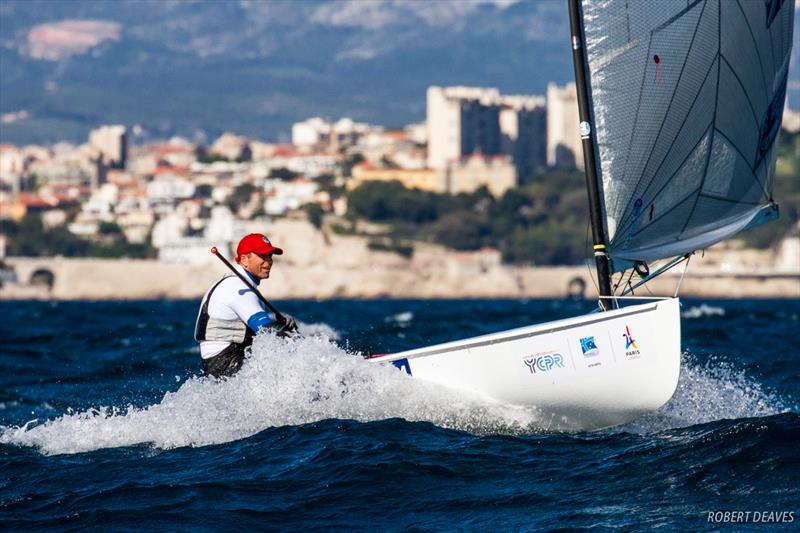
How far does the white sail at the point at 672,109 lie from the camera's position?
32.2 ft

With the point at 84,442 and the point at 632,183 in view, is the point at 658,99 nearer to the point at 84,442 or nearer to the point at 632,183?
the point at 632,183

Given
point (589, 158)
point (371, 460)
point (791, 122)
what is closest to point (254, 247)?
point (371, 460)

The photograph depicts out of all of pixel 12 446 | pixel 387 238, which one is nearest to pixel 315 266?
pixel 387 238

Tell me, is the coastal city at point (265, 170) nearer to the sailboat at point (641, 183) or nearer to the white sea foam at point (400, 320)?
the white sea foam at point (400, 320)

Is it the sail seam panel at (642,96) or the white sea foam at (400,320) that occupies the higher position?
the sail seam panel at (642,96)

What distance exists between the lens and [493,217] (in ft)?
380

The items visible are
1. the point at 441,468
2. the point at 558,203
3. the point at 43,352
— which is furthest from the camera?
the point at 558,203

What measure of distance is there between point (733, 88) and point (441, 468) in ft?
11.2

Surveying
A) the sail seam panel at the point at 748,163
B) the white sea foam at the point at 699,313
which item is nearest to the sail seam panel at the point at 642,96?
the sail seam panel at the point at 748,163

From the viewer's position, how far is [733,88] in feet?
33.3

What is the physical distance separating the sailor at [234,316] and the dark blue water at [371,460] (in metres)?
0.13

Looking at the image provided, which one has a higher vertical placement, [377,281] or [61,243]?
[61,243]

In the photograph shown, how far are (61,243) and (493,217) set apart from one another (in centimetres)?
3296

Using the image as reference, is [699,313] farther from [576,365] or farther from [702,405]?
[576,365]
